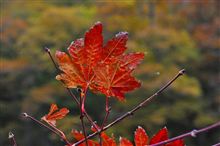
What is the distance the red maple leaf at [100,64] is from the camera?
0.64 feet

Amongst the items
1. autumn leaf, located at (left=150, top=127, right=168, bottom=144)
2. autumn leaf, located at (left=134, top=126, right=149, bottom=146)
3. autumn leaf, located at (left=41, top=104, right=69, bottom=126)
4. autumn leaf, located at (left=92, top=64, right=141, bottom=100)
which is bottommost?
autumn leaf, located at (left=134, top=126, right=149, bottom=146)

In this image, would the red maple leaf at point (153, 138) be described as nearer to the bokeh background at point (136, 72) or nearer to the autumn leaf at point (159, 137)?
the autumn leaf at point (159, 137)

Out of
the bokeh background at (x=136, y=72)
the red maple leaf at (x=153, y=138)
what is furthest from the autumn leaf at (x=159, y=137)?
the bokeh background at (x=136, y=72)

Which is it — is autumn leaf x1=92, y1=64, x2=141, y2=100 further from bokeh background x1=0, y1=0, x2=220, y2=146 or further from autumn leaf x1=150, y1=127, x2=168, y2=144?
bokeh background x1=0, y1=0, x2=220, y2=146

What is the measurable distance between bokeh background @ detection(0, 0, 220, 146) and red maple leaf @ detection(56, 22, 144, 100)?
21.5 feet

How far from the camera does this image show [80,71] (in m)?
0.20

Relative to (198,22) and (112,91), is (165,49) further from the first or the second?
(112,91)

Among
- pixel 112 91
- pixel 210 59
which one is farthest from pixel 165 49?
pixel 112 91

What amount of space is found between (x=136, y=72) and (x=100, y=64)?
23.6 ft

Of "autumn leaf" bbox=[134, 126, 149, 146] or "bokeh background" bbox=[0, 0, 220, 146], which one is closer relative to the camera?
"autumn leaf" bbox=[134, 126, 149, 146]

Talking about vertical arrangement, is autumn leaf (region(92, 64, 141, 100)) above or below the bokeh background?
above

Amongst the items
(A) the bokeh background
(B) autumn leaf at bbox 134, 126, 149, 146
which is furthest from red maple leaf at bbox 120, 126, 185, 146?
(A) the bokeh background

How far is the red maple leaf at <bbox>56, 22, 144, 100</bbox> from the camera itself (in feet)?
0.64

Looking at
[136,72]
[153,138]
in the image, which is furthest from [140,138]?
[136,72]
